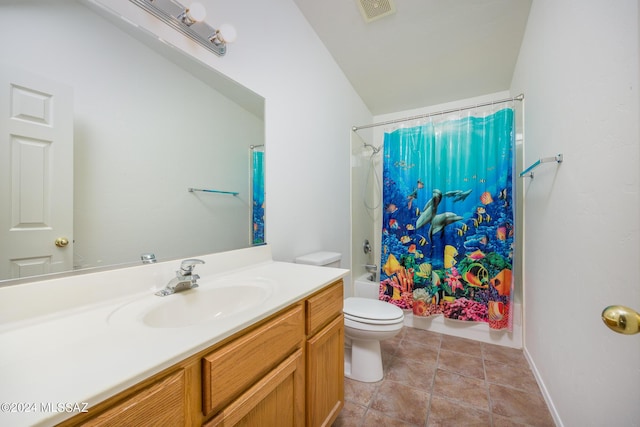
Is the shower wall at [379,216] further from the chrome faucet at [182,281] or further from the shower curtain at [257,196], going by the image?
the chrome faucet at [182,281]

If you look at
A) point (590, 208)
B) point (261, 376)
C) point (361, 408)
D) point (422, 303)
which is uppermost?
point (590, 208)

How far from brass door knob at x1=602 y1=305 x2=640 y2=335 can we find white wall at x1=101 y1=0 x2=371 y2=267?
1.30 meters

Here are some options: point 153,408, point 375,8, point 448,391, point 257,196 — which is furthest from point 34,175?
point 448,391

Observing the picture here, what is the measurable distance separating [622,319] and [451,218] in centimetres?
172

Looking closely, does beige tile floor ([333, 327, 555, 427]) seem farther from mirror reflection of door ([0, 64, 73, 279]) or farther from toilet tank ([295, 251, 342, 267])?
mirror reflection of door ([0, 64, 73, 279])

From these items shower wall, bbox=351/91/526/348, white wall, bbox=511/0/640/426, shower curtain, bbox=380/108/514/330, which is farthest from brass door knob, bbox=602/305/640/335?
shower wall, bbox=351/91/526/348

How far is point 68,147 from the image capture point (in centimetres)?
77

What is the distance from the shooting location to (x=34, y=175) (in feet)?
2.31

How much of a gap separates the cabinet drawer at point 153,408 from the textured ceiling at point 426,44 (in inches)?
83.5

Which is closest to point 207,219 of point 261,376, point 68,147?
point 68,147

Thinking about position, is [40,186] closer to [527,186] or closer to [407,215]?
[407,215]

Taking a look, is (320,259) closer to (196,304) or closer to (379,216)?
(196,304)

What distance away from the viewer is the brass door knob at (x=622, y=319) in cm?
46

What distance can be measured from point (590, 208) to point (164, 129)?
64.8 inches
